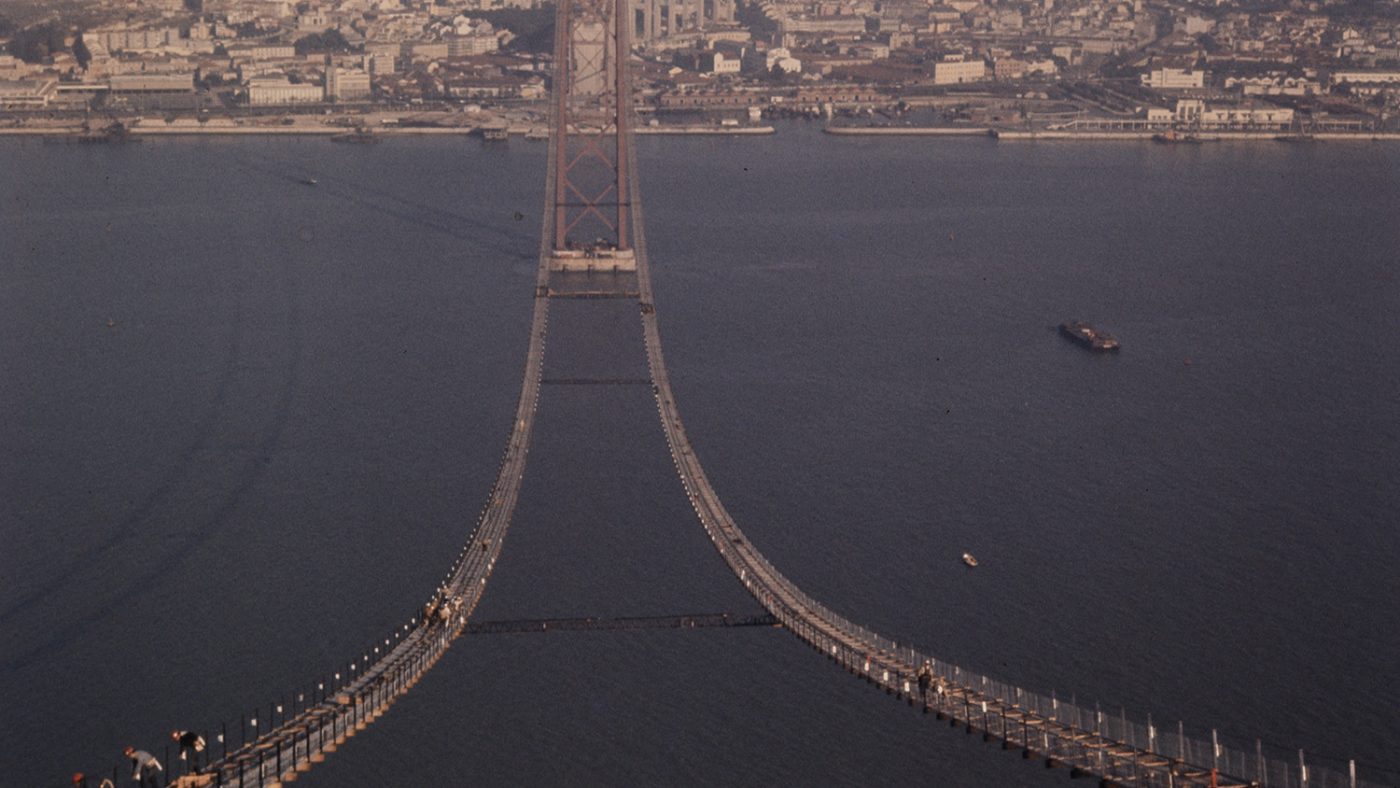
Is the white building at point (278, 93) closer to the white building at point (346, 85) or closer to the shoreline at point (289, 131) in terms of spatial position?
the white building at point (346, 85)

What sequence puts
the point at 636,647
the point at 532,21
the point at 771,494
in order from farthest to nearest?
the point at 532,21 < the point at 771,494 < the point at 636,647

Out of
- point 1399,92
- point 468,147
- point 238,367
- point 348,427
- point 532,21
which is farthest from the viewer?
point 532,21

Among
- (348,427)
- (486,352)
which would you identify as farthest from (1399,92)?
(348,427)

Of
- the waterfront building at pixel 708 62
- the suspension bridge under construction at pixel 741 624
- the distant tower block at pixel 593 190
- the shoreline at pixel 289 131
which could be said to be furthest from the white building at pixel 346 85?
the suspension bridge under construction at pixel 741 624

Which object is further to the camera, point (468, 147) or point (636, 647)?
point (468, 147)

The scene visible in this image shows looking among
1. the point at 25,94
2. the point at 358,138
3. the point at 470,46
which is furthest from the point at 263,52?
the point at 358,138

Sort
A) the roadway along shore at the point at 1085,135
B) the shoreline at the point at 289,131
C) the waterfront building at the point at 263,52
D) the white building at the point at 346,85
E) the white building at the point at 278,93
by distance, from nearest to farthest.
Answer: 1. the shoreline at the point at 289,131
2. the roadway along shore at the point at 1085,135
3. the white building at the point at 278,93
4. the white building at the point at 346,85
5. the waterfront building at the point at 263,52

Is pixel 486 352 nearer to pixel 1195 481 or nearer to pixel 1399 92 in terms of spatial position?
pixel 1195 481
